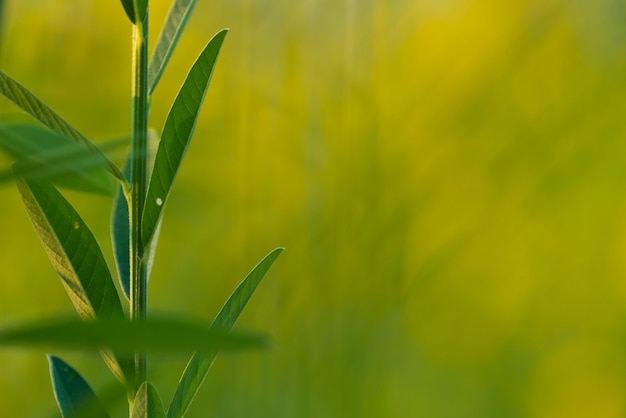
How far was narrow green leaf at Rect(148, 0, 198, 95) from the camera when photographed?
0.26 metres

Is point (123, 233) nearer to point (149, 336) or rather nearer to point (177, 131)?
point (177, 131)

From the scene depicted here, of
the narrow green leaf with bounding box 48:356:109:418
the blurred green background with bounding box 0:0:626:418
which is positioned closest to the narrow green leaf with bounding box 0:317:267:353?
the narrow green leaf with bounding box 48:356:109:418

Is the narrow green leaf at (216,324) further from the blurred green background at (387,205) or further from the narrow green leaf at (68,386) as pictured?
the blurred green background at (387,205)

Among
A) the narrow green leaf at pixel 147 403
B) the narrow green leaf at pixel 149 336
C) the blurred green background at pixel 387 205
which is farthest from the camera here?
the blurred green background at pixel 387 205

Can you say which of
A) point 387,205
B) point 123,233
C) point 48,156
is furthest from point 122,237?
point 387,205

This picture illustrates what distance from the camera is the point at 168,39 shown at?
0.88 ft

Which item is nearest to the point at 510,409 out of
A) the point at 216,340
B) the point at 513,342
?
the point at 513,342

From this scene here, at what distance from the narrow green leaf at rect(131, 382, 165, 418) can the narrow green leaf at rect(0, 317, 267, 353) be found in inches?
3.9

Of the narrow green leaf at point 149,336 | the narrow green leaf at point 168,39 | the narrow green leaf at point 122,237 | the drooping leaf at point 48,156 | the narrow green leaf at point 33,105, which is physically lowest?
the narrow green leaf at point 149,336

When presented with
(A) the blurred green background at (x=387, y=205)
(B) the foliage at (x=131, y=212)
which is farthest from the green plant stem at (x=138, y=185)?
(A) the blurred green background at (x=387, y=205)

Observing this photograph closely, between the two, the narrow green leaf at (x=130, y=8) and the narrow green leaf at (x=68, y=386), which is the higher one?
the narrow green leaf at (x=130, y=8)

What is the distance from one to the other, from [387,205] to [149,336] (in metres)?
1.00

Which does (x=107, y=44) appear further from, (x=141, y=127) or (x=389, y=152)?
(x=141, y=127)

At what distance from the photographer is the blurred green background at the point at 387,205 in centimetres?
105
